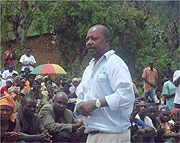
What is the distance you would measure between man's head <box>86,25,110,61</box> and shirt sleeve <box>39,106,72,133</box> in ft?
8.95

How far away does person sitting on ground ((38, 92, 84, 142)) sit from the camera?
5789mm

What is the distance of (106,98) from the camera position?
301 centimetres

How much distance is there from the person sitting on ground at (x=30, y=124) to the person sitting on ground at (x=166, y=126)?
2341 mm

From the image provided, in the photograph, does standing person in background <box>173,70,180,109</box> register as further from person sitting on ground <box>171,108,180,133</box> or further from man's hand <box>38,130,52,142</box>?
man's hand <box>38,130,52,142</box>

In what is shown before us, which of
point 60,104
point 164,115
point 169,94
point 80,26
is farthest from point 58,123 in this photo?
point 80,26

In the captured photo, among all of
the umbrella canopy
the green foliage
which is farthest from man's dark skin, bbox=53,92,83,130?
the green foliage

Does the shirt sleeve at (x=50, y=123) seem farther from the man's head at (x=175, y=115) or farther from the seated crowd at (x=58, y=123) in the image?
the man's head at (x=175, y=115)

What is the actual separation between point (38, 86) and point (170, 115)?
11.2 ft

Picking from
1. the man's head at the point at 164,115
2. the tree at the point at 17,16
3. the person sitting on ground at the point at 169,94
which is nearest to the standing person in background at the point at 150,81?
the person sitting on ground at the point at 169,94

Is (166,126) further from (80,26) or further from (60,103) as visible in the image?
(80,26)

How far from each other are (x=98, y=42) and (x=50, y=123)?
9.35ft

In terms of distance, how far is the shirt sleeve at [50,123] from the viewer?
18.9 feet

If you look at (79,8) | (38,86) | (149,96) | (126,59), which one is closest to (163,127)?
(38,86)

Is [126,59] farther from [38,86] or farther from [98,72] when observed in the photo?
[98,72]
